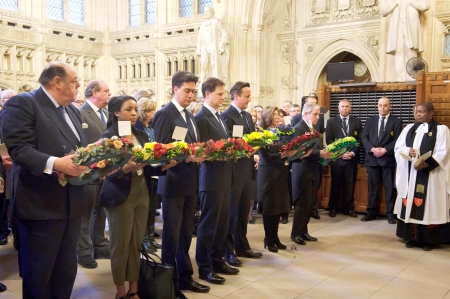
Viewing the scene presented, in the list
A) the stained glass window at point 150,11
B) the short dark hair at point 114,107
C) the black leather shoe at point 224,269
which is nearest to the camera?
the short dark hair at point 114,107

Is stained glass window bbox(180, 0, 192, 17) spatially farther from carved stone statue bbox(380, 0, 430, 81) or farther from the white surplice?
the white surplice

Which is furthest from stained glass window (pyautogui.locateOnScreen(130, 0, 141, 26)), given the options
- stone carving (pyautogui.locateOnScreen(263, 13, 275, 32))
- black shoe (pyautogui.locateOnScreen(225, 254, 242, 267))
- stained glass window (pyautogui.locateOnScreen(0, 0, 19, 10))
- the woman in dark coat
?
black shoe (pyautogui.locateOnScreen(225, 254, 242, 267))

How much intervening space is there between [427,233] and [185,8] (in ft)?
33.8

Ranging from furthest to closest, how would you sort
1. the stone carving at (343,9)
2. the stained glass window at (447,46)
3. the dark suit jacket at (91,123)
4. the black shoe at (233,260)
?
the stone carving at (343,9), the stained glass window at (447,46), the black shoe at (233,260), the dark suit jacket at (91,123)

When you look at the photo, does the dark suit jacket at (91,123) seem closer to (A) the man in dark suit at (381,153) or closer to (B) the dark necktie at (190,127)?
(B) the dark necktie at (190,127)

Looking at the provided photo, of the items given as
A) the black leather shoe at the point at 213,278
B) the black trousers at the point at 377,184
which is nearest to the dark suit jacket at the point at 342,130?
the black trousers at the point at 377,184

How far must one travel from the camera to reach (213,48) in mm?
11031

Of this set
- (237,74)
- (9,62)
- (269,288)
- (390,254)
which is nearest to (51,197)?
(269,288)

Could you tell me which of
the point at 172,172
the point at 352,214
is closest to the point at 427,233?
the point at 352,214

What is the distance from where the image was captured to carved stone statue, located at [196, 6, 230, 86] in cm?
1102

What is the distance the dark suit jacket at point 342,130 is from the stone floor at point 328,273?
157cm

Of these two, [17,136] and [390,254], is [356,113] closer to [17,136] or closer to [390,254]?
[390,254]

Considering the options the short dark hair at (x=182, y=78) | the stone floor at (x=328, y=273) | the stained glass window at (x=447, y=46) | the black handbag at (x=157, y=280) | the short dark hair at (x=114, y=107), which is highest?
A: the stained glass window at (x=447, y=46)

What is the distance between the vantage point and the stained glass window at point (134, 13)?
14.3 metres
